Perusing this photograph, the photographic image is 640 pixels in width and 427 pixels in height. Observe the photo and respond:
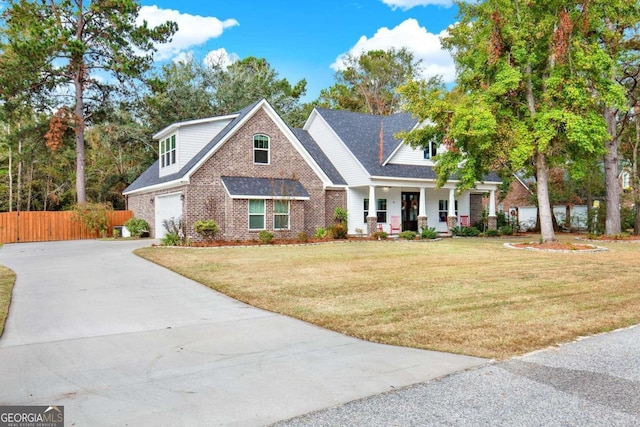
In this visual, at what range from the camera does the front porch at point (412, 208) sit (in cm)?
2369

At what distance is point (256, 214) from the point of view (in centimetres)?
2017

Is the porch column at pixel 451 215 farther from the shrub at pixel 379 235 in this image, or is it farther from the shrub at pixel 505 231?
the shrub at pixel 379 235

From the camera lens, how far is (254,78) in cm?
3709

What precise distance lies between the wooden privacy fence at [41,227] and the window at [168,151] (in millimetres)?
5849

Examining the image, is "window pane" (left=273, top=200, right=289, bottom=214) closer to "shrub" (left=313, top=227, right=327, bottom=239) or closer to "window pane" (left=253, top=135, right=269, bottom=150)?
"shrub" (left=313, top=227, right=327, bottom=239)

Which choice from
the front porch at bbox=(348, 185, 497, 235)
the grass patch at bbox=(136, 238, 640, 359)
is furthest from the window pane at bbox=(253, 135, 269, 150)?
the grass patch at bbox=(136, 238, 640, 359)

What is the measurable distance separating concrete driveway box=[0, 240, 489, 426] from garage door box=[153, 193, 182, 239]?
12557 mm

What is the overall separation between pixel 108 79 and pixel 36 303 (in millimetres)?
26474

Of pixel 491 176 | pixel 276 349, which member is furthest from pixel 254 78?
pixel 276 349

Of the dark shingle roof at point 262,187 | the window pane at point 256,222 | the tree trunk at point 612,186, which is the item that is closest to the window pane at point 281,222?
the window pane at point 256,222

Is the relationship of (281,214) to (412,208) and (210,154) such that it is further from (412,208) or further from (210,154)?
(412,208)

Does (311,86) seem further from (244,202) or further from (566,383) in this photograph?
(566,383)

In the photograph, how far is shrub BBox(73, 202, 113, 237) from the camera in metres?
24.6

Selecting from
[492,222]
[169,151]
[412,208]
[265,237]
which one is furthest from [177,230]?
[492,222]
